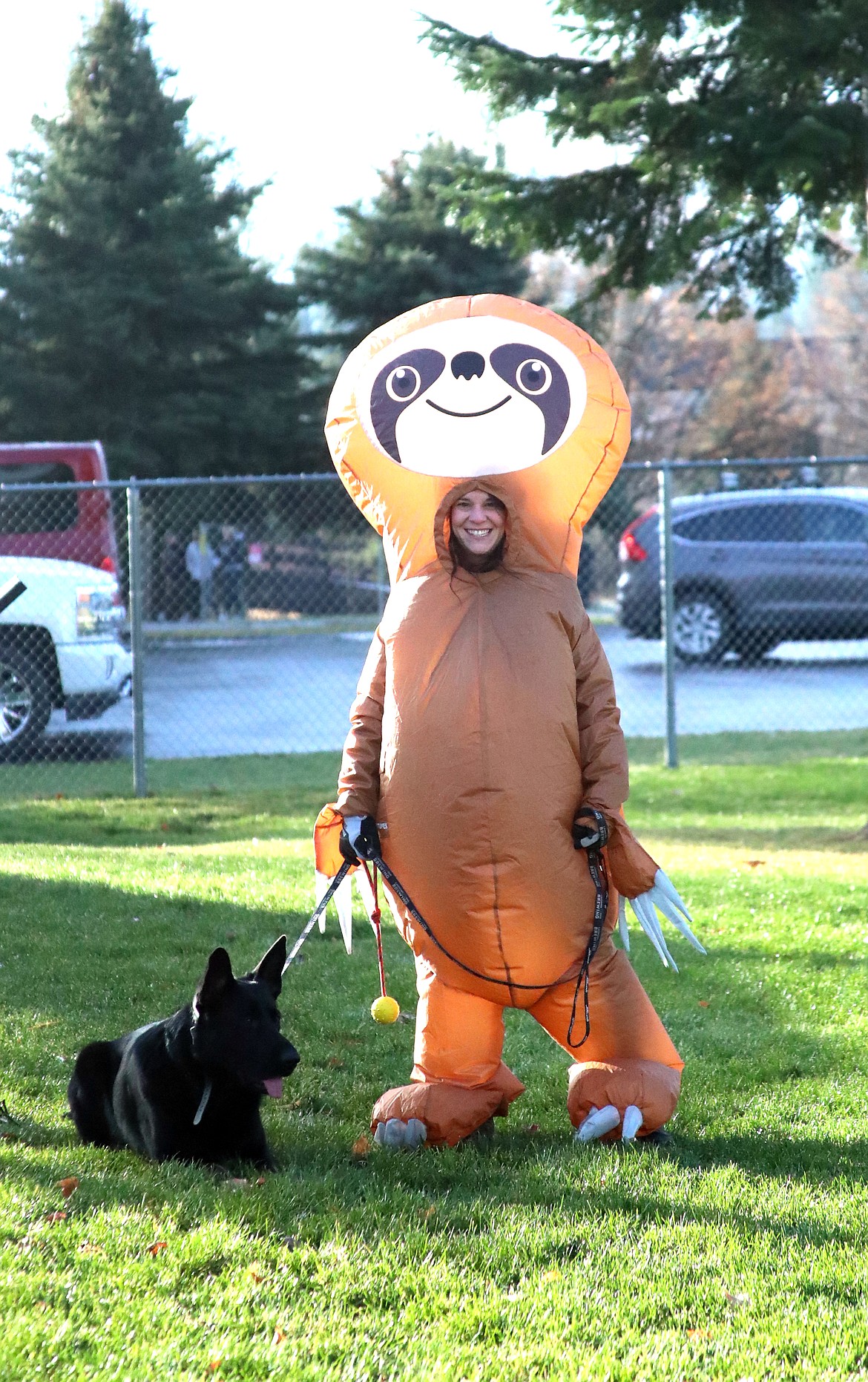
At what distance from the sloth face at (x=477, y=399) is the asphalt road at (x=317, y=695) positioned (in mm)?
8389

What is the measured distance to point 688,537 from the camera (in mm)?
15688

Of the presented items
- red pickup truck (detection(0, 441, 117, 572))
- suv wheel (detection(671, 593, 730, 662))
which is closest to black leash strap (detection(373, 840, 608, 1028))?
red pickup truck (detection(0, 441, 117, 572))

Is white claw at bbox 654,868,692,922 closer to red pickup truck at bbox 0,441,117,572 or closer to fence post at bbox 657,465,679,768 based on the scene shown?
fence post at bbox 657,465,679,768

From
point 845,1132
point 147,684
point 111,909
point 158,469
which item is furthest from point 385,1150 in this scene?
point 158,469

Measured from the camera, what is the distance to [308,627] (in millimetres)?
16906

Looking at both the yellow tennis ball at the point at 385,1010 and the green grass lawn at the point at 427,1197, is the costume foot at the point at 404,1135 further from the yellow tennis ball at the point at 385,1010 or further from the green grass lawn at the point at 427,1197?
the yellow tennis ball at the point at 385,1010

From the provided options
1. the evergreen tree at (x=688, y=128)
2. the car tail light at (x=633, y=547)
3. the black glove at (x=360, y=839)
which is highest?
the evergreen tree at (x=688, y=128)

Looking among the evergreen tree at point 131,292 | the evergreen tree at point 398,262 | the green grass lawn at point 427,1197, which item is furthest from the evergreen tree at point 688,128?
the evergreen tree at point 398,262

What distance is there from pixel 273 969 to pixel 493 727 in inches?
33.2

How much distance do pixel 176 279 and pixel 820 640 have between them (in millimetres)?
14912

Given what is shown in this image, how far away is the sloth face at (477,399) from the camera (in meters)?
4.00

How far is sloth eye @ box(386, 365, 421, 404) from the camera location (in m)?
4.07

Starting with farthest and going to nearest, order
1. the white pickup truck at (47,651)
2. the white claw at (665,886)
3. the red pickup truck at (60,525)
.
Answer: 1. the red pickup truck at (60,525)
2. the white pickup truck at (47,651)
3. the white claw at (665,886)

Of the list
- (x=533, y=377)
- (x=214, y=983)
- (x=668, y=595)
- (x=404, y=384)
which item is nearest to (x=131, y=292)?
(x=668, y=595)
